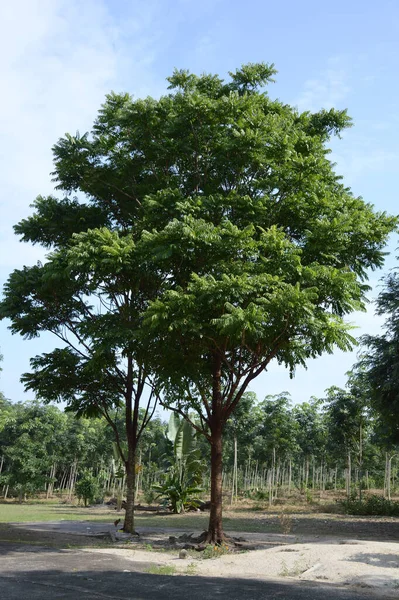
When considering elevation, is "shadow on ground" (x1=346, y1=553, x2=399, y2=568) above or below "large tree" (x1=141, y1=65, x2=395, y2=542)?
below

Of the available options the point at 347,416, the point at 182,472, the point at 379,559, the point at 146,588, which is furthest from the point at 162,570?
the point at 347,416

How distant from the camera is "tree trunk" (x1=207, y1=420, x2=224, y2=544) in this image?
16.6 meters

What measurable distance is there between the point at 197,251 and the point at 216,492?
8037 millimetres

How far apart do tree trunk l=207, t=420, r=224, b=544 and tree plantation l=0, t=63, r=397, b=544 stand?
0.15ft

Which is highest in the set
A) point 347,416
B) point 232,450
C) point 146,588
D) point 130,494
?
point 347,416

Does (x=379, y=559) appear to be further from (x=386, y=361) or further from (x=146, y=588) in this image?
(x=386, y=361)

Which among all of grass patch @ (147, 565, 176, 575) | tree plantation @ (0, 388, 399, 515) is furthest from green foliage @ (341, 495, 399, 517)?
grass patch @ (147, 565, 176, 575)

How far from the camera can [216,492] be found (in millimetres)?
17188

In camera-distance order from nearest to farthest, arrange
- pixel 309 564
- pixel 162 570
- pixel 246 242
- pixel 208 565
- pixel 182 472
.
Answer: pixel 162 570
pixel 309 564
pixel 208 565
pixel 246 242
pixel 182 472

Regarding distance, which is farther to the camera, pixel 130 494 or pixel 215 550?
pixel 130 494

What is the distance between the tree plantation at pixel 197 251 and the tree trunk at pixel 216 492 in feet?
0.15

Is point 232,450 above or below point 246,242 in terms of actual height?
below

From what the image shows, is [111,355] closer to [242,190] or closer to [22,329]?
[22,329]

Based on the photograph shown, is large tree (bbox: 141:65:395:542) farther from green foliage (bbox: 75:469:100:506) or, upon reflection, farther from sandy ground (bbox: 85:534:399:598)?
green foliage (bbox: 75:469:100:506)
